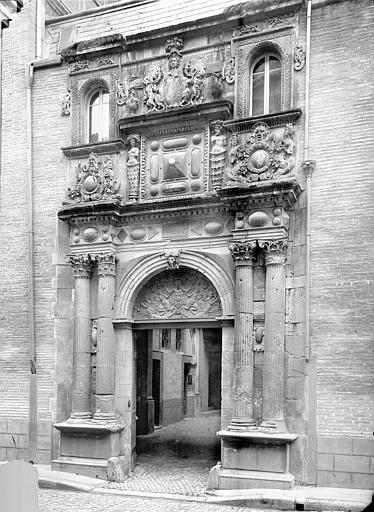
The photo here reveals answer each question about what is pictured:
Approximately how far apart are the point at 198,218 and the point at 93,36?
4.74 metres

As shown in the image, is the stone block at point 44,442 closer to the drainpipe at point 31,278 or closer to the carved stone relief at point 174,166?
the drainpipe at point 31,278

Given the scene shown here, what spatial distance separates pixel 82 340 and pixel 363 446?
5238 mm

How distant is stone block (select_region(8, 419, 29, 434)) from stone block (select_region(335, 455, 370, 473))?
5993 mm

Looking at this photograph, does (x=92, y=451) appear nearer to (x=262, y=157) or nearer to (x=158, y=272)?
(x=158, y=272)

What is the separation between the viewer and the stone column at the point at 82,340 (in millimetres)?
11383

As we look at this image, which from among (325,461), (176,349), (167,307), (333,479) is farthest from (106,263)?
(176,349)

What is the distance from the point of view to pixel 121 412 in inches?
450

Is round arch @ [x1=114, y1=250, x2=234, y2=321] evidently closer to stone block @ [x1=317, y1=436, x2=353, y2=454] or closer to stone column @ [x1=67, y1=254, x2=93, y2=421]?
stone column @ [x1=67, y1=254, x2=93, y2=421]

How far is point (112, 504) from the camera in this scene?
9641 millimetres

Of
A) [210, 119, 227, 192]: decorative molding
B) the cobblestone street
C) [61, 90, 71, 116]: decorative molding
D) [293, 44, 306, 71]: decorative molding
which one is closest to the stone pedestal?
the cobblestone street

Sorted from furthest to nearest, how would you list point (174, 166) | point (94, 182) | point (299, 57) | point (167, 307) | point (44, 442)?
point (44, 442) → point (94, 182) → point (167, 307) → point (174, 166) → point (299, 57)

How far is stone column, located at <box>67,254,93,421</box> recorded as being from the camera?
11.4m

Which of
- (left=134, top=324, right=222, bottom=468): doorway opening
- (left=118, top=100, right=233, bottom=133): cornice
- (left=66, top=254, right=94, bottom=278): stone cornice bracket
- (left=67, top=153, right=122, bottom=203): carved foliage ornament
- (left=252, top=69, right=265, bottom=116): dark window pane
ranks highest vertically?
(left=252, top=69, right=265, bottom=116): dark window pane

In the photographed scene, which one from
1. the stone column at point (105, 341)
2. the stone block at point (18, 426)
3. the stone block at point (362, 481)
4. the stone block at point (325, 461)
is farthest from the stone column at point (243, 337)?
the stone block at point (18, 426)
